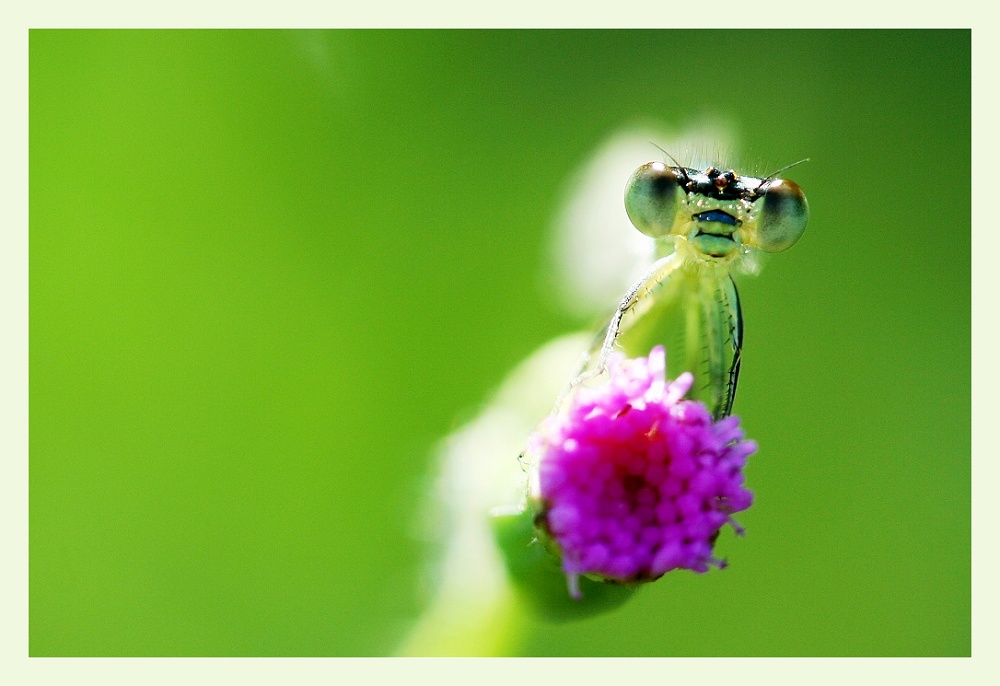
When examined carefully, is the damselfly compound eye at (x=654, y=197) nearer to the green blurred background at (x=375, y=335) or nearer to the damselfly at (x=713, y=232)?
the damselfly at (x=713, y=232)

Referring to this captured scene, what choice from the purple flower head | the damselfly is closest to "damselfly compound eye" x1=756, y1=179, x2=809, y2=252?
the damselfly

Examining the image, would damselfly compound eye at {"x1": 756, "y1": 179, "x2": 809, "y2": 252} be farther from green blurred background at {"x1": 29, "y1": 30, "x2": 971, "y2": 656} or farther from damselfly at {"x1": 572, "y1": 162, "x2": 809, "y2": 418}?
green blurred background at {"x1": 29, "y1": 30, "x2": 971, "y2": 656}

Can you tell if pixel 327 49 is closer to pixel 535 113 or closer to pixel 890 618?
pixel 535 113

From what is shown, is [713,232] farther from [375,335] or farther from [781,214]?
[375,335]

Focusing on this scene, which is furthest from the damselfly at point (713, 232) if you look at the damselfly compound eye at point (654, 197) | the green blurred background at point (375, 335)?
the green blurred background at point (375, 335)

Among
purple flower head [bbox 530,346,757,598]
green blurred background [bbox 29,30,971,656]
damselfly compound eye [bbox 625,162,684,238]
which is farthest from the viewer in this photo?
green blurred background [bbox 29,30,971,656]

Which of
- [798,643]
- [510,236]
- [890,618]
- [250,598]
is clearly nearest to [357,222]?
[510,236]
